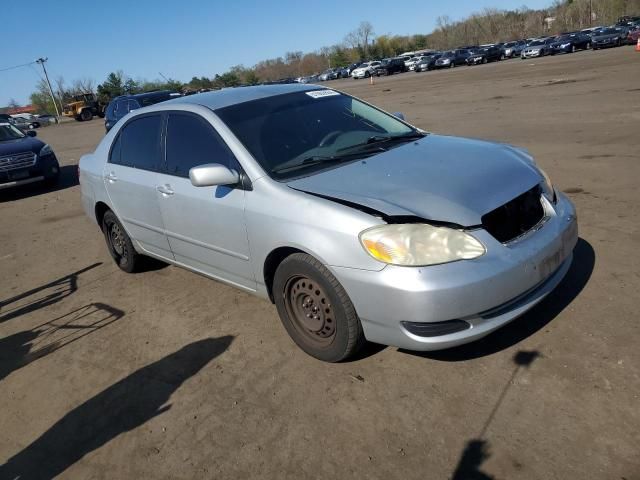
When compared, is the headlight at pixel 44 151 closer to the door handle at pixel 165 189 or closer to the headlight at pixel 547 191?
the door handle at pixel 165 189

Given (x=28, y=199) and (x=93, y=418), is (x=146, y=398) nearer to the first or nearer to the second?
(x=93, y=418)

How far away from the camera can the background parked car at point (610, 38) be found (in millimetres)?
37500

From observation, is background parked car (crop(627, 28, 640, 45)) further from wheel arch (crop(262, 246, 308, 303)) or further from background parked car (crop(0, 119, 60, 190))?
wheel arch (crop(262, 246, 308, 303))

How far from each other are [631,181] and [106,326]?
5.61 metres

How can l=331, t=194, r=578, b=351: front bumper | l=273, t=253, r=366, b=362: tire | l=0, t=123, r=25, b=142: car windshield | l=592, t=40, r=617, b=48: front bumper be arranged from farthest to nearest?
1. l=592, t=40, r=617, b=48: front bumper
2. l=0, t=123, r=25, b=142: car windshield
3. l=273, t=253, r=366, b=362: tire
4. l=331, t=194, r=578, b=351: front bumper

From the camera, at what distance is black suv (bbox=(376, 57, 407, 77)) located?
53.8m

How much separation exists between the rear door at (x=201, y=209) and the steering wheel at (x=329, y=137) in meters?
0.67

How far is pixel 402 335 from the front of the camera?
2797 mm

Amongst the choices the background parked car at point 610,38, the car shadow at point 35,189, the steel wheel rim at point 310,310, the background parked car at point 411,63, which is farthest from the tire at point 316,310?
the background parked car at point 411,63

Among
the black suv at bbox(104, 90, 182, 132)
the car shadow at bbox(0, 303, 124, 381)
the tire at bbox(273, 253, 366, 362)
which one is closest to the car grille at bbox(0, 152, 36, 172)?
the black suv at bbox(104, 90, 182, 132)

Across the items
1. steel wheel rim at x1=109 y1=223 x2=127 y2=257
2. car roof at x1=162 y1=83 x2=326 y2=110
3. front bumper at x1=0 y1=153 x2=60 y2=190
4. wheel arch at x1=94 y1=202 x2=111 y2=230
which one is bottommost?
steel wheel rim at x1=109 y1=223 x2=127 y2=257

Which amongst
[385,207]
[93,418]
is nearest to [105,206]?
[93,418]

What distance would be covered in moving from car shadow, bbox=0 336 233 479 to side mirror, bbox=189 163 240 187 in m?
1.16

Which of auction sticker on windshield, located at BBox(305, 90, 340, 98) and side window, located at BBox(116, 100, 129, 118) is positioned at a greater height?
side window, located at BBox(116, 100, 129, 118)
